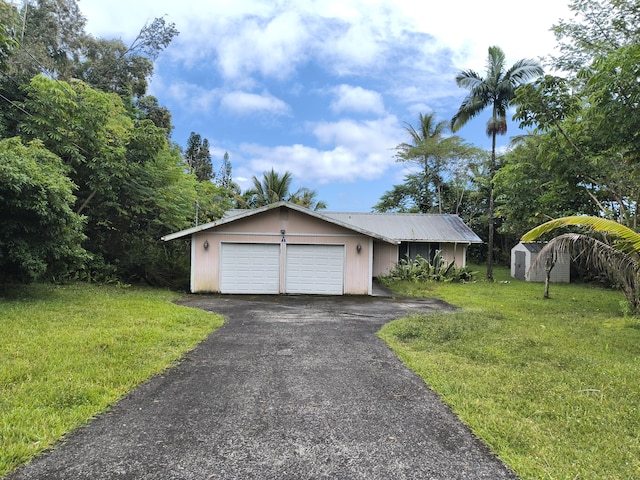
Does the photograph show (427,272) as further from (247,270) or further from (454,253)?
(247,270)

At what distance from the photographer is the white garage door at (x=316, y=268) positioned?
42.3ft

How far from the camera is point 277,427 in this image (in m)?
3.21

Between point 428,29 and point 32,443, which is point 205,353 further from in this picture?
point 428,29

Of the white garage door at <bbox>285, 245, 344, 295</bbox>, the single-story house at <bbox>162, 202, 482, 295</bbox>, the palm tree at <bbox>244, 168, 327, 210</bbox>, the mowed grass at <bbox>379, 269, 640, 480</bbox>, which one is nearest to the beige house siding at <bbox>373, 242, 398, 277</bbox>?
the single-story house at <bbox>162, 202, 482, 295</bbox>

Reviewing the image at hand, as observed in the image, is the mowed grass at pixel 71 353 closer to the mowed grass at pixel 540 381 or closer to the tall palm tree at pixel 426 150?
the mowed grass at pixel 540 381

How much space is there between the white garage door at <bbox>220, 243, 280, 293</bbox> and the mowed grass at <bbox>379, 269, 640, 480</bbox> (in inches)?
231

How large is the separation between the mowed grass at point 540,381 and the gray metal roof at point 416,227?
29.9 feet

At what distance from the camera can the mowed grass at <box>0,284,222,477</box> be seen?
3.14 m

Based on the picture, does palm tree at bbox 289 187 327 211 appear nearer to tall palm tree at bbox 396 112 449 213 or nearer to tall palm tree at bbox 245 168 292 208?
tall palm tree at bbox 245 168 292 208

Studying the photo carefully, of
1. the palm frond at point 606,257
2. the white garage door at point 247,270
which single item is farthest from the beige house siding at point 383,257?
the palm frond at point 606,257

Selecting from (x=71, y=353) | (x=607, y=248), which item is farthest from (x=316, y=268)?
(x=71, y=353)

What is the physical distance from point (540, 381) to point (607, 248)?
532 centimetres

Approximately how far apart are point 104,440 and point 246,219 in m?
10.0

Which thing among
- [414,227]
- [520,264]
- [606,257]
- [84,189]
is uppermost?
[84,189]
